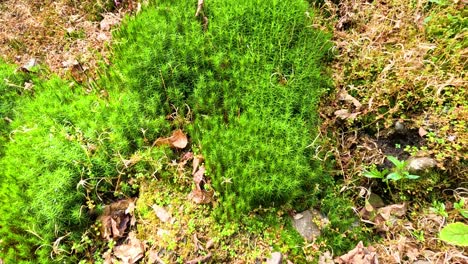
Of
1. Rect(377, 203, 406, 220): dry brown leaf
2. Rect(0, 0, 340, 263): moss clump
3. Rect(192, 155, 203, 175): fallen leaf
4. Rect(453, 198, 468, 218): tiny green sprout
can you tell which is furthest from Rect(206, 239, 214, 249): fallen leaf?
Rect(453, 198, 468, 218): tiny green sprout

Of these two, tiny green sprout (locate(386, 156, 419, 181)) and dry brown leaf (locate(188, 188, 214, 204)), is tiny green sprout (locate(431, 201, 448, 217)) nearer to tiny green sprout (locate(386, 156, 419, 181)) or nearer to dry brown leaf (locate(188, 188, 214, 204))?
tiny green sprout (locate(386, 156, 419, 181))

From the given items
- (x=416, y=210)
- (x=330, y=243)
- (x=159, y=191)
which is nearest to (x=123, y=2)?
(x=159, y=191)

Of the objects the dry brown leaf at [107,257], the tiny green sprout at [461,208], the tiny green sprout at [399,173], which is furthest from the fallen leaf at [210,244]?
the tiny green sprout at [461,208]

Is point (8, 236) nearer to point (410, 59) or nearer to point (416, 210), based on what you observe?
point (416, 210)

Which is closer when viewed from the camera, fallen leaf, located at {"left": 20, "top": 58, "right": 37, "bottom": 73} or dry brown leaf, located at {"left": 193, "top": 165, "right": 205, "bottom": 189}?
dry brown leaf, located at {"left": 193, "top": 165, "right": 205, "bottom": 189}

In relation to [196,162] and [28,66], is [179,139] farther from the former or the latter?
[28,66]
